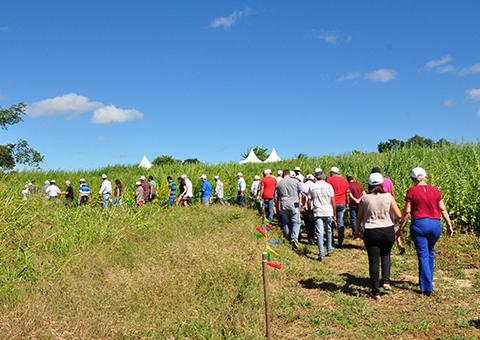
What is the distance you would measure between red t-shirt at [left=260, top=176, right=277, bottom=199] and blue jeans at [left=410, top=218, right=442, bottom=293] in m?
6.91

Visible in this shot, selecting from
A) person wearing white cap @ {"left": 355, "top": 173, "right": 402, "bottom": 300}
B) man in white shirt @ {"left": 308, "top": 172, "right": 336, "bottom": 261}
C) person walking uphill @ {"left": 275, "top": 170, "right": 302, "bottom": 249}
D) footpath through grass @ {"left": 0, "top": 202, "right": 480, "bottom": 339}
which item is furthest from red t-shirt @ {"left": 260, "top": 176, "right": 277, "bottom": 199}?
person wearing white cap @ {"left": 355, "top": 173, "right": 402, "bottom": 300}

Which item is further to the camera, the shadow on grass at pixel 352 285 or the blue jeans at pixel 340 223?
→ the blue jeans at pixel 340 223

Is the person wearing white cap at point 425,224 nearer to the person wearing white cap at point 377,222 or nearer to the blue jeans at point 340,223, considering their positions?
the person wearing white cap at point 377,222

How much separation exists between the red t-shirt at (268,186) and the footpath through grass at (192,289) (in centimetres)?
353

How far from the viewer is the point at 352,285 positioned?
7504 mm

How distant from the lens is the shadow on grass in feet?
23.6

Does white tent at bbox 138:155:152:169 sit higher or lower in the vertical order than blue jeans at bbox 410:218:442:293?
higher

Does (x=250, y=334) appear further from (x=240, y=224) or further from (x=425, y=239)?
(x=240, y=224)

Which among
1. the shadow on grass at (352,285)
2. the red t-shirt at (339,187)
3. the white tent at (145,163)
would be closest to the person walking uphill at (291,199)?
the red t-shirt at (339,187)

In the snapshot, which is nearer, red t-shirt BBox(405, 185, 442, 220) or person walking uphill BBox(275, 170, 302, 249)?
red t-shirt BBox(405, 185, 442, 220)

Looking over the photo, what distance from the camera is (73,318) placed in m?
5.18

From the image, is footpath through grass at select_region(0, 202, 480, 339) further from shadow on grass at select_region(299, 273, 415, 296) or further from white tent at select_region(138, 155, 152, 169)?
white tent at select_region(138, 155, 152, 169)

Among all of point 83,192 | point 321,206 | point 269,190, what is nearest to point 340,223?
point 321,206

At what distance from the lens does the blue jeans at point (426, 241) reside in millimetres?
6711
